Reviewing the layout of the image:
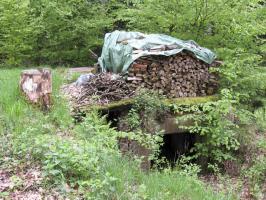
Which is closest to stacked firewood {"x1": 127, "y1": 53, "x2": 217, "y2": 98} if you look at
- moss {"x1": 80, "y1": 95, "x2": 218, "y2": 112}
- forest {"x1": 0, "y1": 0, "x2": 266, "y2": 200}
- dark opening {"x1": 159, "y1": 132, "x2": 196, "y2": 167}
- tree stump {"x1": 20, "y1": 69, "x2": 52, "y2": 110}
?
forest {"x1": 0, "y1": 0, "x2": 266, "y2": 200}

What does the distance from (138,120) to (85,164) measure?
2.88 meters

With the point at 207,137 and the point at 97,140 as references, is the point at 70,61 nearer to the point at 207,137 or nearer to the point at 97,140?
the point at 207,137

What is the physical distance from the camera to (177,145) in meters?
8.21

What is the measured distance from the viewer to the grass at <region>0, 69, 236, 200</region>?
352 cm

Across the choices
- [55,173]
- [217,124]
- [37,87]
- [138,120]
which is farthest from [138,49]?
[55,173]

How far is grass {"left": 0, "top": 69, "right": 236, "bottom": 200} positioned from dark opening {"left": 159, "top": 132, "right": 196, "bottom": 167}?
310 centimetres

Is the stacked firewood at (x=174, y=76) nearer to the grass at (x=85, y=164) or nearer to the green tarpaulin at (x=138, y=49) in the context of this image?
the green tarpaulin at (x=138, y=49)

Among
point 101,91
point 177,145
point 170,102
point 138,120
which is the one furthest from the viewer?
point 177,145

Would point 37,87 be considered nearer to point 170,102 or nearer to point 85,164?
point 170,102

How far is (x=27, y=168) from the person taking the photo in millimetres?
3744

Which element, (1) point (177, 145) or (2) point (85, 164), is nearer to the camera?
(2) point (85, 164)

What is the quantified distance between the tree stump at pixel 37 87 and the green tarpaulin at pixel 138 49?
161cm

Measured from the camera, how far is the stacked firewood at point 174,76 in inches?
275

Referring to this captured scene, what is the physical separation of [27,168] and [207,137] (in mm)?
3960
